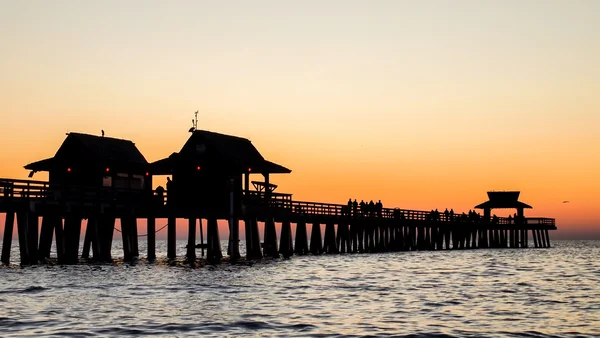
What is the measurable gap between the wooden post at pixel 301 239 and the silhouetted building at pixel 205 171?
5.85 meters

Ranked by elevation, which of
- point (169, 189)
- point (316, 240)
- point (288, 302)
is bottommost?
point (288, 302)

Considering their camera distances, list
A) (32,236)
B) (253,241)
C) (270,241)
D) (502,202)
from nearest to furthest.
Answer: (32,236) < (253,241) < (270,241) < (502,202)

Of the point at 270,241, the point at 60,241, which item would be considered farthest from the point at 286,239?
the point at 60,241

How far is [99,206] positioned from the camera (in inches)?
1606

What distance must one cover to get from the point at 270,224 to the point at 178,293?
21483 millimetres

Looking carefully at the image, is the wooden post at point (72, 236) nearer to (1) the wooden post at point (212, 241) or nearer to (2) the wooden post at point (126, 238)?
(2) the wooden post at point (126, 238)

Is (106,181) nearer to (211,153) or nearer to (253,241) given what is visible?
(211,153)

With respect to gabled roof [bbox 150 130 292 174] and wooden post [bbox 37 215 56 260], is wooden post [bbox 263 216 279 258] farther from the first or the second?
wooden post [bbox 37 215 56 260]

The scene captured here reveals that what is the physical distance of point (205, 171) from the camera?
4844 cm

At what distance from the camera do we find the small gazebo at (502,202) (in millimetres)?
87812

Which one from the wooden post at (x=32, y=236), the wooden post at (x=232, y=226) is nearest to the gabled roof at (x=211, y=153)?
the wooden post at (x=232, y=226)

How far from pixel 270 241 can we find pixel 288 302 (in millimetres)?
23741

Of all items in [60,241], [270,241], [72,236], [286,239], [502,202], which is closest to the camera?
[72,236]

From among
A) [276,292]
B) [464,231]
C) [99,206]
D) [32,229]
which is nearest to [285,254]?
[99,206]
